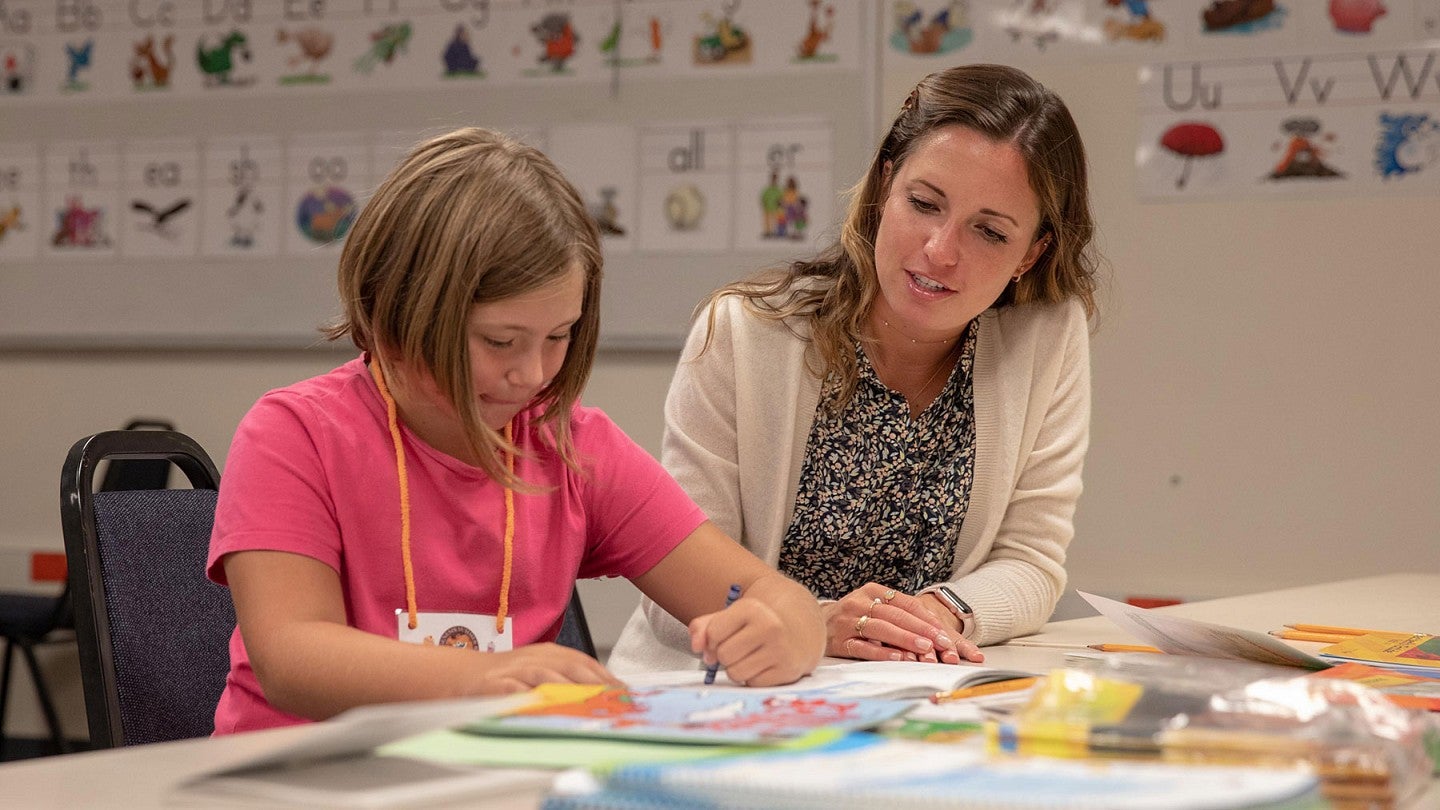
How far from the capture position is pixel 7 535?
350 centimetres

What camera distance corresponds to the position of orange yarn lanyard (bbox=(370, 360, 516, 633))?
A: 4.08ft

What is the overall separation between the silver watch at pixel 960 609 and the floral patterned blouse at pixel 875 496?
23cm

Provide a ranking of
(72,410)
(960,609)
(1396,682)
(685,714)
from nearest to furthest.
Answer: (685,714), (1396,682), (960,609), (72,410)

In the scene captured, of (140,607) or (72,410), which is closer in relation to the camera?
(140,607)

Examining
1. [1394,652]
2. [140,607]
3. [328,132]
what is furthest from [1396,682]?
[328,132]

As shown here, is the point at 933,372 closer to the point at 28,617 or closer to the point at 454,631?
the point at 454,631

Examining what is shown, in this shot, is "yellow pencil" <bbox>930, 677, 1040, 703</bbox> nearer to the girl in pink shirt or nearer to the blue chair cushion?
the girl in pink shirt

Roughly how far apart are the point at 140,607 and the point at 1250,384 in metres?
2.17

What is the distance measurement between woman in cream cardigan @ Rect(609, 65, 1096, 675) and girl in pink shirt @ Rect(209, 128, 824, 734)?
28 cm

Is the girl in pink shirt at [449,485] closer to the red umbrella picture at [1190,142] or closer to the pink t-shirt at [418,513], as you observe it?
the pink t-shirt at [418,513]

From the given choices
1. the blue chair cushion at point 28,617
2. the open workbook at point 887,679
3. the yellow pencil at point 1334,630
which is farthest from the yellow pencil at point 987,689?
the blue chair cushion at point 28,617

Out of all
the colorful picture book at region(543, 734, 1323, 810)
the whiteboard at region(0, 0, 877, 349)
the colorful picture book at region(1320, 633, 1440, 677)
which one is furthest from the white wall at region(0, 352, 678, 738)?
the colorful picture book at region(543, 734, 1323, 810)

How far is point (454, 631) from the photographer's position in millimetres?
1226

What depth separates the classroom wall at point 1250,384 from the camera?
9.07 ft
